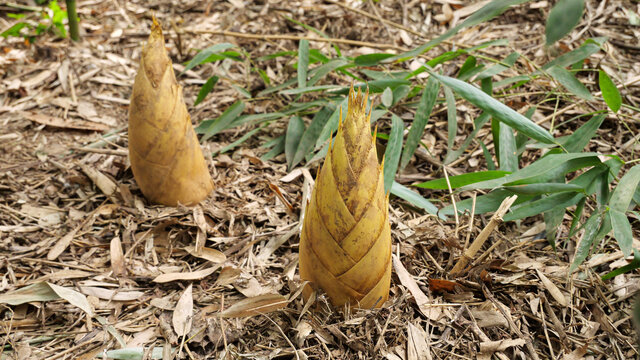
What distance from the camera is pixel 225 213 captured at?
203cm

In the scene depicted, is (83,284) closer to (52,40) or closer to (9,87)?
(9,87)

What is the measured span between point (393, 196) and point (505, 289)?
60cm

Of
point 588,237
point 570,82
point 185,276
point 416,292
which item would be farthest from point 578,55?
point 185,276

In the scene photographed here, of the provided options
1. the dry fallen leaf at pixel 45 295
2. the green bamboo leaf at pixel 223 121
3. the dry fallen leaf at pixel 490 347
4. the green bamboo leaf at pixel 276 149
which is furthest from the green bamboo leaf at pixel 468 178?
the dry fallen leaf at pixel 45 295

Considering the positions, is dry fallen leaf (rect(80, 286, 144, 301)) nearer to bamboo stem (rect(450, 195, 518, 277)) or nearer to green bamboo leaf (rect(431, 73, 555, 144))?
bamboo stem (rect(450, 195, 518, 277))

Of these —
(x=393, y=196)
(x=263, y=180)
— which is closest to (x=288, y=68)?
(x=263, y=180)

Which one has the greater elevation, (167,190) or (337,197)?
(337,197)

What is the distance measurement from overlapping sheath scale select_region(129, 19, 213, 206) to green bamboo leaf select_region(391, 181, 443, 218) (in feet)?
2.49

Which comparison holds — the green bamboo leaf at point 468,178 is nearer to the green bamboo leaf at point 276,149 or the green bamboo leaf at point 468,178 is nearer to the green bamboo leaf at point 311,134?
the green bamboo leaf at point 311,134

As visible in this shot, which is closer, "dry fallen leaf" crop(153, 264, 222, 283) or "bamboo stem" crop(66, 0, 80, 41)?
"dry fallen leaf" crop(153, 264, 222, 283)

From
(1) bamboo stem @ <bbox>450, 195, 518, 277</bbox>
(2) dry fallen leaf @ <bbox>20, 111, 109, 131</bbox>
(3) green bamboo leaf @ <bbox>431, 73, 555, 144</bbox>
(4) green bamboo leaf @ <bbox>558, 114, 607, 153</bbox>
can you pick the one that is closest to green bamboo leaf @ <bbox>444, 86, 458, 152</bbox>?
(3) green bamboo leaf @ <bbox>431, 73, 555, 144</bbox>

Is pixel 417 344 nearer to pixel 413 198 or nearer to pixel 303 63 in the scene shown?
pixel 413 198

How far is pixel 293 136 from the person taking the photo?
238 cm

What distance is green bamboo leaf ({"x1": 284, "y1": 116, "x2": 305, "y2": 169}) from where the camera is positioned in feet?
7.67
